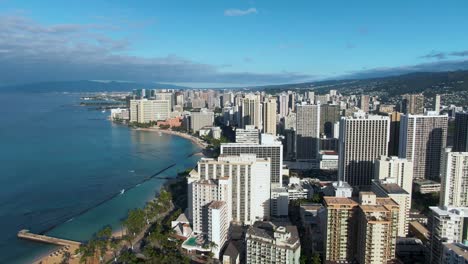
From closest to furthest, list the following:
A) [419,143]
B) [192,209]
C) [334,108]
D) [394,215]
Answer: [394,215]
[192,209]
[419,143]
[334,108]

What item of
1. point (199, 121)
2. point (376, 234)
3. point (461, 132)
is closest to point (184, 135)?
point (199, 121)

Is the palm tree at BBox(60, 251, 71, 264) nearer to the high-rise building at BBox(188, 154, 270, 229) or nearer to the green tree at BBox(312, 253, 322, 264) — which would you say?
the high-rise building at BBox(188, 154, 270, 229)

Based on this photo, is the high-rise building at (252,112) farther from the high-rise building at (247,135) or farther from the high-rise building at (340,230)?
the high-rise building at (340,230)

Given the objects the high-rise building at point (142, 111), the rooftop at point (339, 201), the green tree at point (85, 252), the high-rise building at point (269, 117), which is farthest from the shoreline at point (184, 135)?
the rooftop at point (339, 201)

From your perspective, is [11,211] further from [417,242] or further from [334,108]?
[334,108]

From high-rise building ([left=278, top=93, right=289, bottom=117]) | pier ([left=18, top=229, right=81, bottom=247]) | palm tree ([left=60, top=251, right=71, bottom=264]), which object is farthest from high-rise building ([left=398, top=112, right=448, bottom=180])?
high-rise building ([left=278, top=93, right=289, bottom=117])

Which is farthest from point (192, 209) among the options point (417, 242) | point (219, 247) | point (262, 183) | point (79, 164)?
point (79, 164)

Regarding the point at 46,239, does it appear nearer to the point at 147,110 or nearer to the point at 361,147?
the point at 361,147
